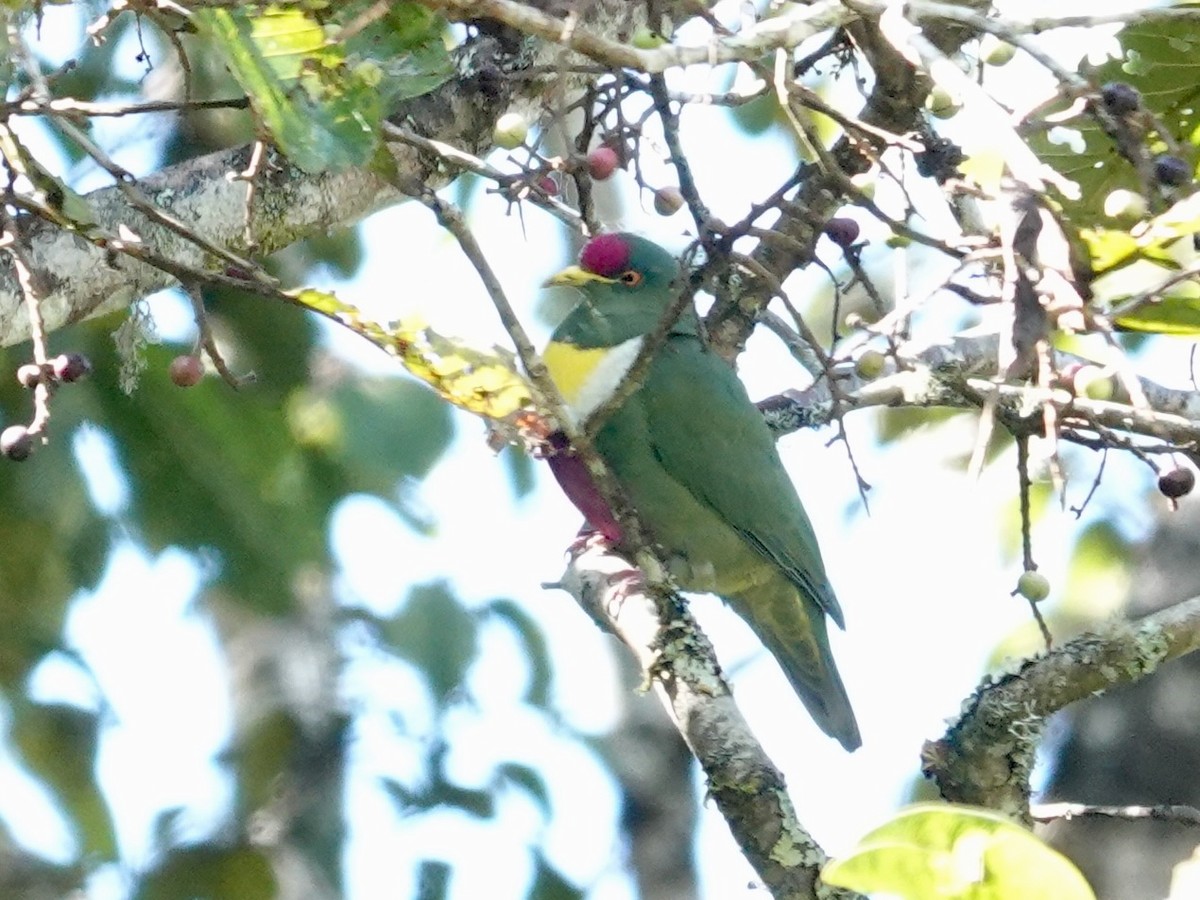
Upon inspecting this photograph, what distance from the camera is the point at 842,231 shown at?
2.16 m

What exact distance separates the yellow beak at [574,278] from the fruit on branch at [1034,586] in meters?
1.74

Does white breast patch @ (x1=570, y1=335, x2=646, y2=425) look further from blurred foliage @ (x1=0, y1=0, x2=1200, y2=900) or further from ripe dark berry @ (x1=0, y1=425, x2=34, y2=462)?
ripe dark berry @ (x1=0, y1=425, x2=34, y2=462)

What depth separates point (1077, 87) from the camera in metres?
1.52

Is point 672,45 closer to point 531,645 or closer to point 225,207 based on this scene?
point 225,207

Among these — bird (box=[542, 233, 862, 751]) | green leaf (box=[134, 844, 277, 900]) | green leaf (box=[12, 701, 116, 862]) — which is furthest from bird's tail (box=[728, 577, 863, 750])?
green leaf (box=[12, 701, 116, 862])

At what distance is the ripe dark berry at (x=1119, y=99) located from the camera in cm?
154

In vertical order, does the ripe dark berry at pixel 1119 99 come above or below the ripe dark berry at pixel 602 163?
below

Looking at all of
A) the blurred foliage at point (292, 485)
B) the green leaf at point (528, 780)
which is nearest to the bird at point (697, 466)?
the blurred foliage at point (292, 485)

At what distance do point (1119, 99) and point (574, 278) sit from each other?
2271mm

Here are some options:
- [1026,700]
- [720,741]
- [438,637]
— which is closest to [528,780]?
[438,637]

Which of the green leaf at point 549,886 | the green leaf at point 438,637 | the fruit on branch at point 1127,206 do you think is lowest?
the fruit on branch at point 1127,206

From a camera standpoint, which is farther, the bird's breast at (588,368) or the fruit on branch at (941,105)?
the bird's breast at (588,368)

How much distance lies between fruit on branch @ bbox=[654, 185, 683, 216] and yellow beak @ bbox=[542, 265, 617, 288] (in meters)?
1.00

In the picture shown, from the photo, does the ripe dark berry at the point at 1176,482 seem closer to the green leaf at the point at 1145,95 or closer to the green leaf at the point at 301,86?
the green leaf at the point at 1145,95
